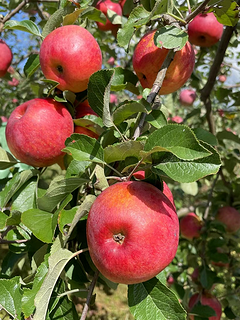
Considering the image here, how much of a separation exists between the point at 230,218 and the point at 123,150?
4.31ft

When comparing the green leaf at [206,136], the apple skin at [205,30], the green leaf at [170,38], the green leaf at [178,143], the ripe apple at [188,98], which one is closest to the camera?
the green leaf at [178,143]

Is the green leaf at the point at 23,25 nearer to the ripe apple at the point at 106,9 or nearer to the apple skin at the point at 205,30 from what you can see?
the ripe apple at the point at 106,9

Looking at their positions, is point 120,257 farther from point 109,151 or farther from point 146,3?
point 146,3

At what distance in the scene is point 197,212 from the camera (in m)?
2.01

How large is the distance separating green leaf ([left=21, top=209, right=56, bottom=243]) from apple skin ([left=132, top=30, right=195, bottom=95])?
51 centimetres

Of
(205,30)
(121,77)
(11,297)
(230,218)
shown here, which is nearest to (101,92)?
(121,77)

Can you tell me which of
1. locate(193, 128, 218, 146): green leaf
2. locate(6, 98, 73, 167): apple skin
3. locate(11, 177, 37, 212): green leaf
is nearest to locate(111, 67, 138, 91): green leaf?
locate(6, 98, 73, 167): apple skin

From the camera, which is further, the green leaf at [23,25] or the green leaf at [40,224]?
the green leaf at [23,25]

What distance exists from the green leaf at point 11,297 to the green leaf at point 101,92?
0.46m

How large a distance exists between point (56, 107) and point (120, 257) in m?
0.52

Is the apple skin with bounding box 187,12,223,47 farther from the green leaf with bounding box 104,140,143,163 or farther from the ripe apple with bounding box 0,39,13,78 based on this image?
the green leaf with bounding box 104,140,143,163

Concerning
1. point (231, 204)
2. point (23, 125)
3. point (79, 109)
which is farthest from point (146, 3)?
point (231, 204)

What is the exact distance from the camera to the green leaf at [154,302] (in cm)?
68

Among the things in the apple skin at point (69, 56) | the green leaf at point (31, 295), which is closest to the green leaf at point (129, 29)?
the apple skin at point (69, 56)
